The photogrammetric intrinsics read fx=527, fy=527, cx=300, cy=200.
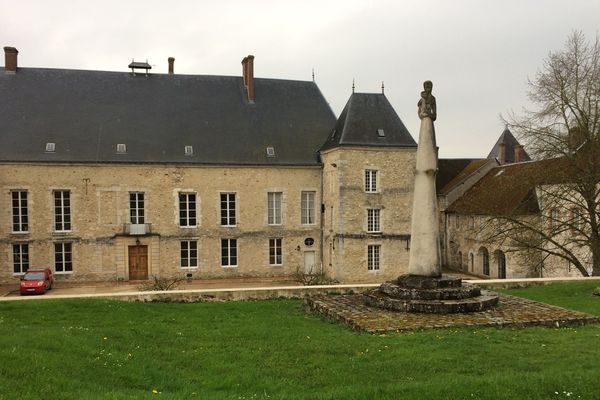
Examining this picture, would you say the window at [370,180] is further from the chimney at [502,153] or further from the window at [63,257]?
the chimney at [502,153]

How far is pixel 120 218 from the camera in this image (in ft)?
81.6

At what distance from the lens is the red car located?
20.9m

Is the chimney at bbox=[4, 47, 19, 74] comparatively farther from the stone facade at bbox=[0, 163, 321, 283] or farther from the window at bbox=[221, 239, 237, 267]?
the window at bbox=[221, 239, 237, 267]

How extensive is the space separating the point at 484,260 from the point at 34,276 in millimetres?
22414

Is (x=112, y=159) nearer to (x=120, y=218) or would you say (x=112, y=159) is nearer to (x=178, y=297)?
(x=120, y=218)

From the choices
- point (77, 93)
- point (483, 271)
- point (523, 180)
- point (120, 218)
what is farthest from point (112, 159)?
point (483, 271)

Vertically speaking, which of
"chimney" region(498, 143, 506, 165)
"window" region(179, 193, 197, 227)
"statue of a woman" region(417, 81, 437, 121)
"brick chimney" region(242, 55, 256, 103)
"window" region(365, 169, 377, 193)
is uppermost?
"brick chimney" region(242, 55, 256, 103)

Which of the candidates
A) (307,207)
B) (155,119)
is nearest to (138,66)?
(155,119)

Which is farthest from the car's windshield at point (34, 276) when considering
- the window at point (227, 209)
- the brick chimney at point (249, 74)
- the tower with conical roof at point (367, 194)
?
the brick chimney at point (249, 74)

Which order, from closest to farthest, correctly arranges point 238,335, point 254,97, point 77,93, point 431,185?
1. point 238,335
2. point 431,185
3. point 77,93
4. point 254,97

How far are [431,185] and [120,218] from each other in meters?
18.3

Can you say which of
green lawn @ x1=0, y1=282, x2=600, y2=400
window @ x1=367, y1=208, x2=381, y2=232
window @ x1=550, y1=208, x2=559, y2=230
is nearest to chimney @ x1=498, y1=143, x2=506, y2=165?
window @ x1=550, y1=208, x2=559, y2=230

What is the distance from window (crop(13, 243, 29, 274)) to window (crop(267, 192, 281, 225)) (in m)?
11.3

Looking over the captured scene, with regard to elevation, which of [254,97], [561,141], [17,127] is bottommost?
[561,141]
